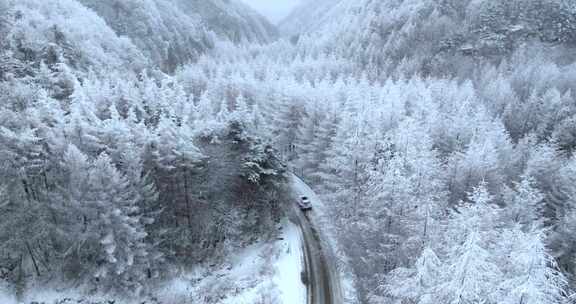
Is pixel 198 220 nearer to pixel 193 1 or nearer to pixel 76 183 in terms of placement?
pixel 76 183

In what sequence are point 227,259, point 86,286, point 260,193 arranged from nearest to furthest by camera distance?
point 86,286
point 227,259
point 260,193

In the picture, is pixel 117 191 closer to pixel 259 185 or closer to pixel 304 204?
pixel 259 185

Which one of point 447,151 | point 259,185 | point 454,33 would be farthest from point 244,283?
point 454,33

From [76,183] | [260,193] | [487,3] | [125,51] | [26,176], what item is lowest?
[125,51]

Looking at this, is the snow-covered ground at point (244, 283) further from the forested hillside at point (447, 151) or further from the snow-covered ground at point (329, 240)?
the forested hillside at point (447, 151)

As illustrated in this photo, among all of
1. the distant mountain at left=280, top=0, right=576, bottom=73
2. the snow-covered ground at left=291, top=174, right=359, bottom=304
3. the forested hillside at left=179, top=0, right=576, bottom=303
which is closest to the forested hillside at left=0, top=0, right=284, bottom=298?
the snow-covered ground at left=291, top=174, right=359, bottom=304

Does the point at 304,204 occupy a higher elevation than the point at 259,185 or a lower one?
lower

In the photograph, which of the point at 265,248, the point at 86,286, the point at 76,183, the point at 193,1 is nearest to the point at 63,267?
the point at 86,286
